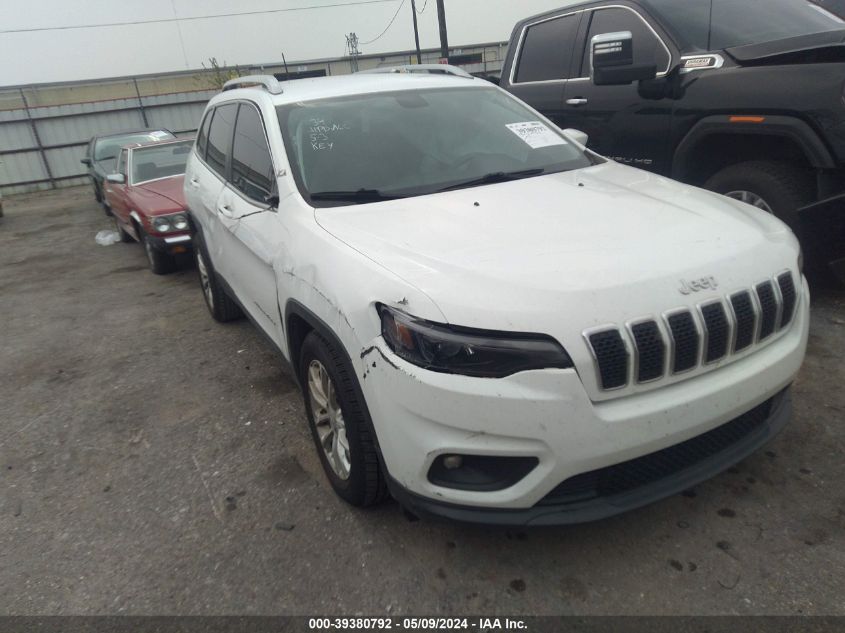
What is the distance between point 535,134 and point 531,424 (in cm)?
204

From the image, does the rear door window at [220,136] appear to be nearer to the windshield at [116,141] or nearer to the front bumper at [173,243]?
the front bumper at [173,243]

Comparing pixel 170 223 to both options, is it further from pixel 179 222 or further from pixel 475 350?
pixel 475 350

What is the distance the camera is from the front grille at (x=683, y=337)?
5.77 ft

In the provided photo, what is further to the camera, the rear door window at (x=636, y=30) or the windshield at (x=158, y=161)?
the windshield at (x=158, y=161)

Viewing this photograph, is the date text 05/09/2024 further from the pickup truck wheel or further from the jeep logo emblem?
the pickup truck wheel

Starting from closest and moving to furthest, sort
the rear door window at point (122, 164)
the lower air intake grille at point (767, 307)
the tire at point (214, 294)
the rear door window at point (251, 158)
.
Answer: the lower air intake grille at point (767, 307) → the rear door window at point (251, 158) → the tire at point (214, 294) → the rear door window at point (122, 164)

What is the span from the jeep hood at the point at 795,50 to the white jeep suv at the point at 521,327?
139cm

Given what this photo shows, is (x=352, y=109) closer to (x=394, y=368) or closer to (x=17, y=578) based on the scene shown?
(x=394, y=368)

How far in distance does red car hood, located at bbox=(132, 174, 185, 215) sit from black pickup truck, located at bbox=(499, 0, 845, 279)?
13.0 ft

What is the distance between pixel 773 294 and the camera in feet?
6.74

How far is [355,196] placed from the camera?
8.75 ft

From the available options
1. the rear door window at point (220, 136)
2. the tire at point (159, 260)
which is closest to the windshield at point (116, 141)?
the tire at point (159, 260)

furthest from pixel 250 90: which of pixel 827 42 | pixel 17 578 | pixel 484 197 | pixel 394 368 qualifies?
pixel 827 42

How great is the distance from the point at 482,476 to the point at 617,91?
150 inches
